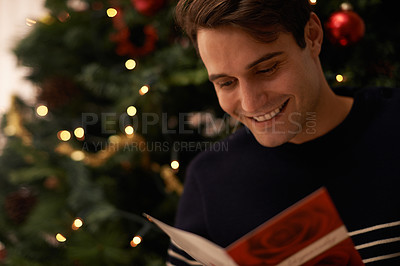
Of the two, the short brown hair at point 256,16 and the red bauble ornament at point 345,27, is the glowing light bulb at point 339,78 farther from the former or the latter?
the short brown hair at point 256,16

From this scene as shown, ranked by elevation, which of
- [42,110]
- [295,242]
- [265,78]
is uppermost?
[42,110]

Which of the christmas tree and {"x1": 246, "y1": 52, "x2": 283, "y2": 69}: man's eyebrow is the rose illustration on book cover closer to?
{"x1": 246, "y1": 52, "x2": 283, "y2": 69}: man's eyebrow

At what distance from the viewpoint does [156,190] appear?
43.6 inches

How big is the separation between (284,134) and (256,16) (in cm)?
21

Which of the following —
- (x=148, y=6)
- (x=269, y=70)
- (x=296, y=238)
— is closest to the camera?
(x=296, y=238)

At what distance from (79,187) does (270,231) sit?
65 cm

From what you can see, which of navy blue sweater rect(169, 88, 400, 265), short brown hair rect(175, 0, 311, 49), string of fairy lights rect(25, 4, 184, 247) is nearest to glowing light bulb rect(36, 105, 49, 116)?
string of fairy lights rect(25, 4, 184, 247)

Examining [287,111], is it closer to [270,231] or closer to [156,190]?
[270,231]

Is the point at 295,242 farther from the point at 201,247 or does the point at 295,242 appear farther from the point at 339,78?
the point at 339,78

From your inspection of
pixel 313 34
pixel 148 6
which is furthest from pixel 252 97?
pixel 148 6

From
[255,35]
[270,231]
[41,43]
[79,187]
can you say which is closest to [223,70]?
[255,35]

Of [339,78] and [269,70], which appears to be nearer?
[269,70]

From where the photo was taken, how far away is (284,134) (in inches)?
24.4

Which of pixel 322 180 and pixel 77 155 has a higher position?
pixel 77 155
